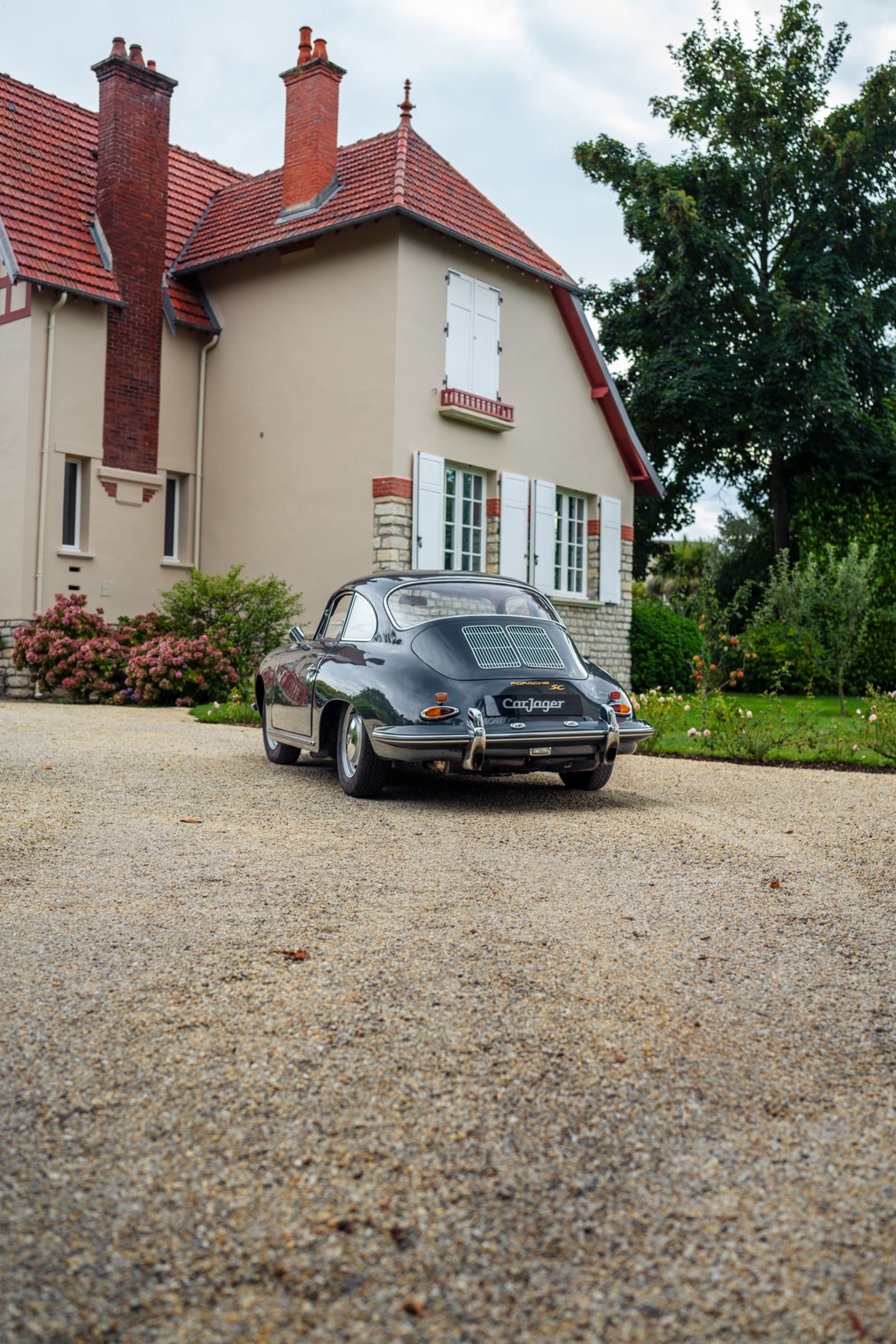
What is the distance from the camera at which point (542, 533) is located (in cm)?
1875

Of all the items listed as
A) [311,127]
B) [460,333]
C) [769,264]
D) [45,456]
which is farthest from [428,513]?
[769,264]

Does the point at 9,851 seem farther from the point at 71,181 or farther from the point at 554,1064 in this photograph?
the point at 71,181

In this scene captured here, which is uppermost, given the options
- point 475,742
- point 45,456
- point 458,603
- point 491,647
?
point 45,456

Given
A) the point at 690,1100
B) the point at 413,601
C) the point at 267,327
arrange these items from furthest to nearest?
1. the point at 267,327
2. the point at 413,601
3. the point at 690,1100

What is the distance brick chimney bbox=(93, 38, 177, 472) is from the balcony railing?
4.72 meters

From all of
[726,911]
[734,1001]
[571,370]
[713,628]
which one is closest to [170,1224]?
[734,1001]

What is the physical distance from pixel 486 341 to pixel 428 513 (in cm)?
Answer: 309

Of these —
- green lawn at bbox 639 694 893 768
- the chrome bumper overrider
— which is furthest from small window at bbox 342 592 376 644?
green lawn at bbox 639 694 893 768

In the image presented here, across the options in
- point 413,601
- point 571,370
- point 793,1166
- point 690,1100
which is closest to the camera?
point 793,1166

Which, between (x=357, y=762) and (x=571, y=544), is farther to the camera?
(x=571, y=544)

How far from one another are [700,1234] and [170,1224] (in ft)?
3.09

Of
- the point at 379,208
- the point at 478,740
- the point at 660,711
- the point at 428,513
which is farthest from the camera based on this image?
the point at 428,513

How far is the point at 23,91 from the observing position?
1881 centimetres

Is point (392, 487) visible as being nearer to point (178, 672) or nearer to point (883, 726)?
point (178, 672)
